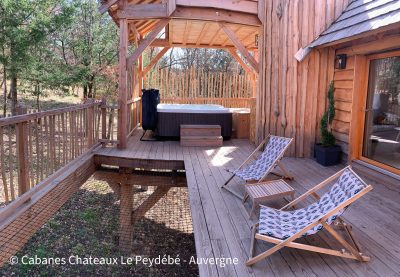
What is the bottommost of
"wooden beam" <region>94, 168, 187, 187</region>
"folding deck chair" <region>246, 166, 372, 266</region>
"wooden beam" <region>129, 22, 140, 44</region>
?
"wooden beam" <region>94, 168, 187, 187</region>

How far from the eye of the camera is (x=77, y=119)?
4.94 m

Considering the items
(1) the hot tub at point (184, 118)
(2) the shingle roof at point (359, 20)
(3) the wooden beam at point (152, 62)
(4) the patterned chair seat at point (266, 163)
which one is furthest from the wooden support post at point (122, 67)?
(2) the shingle roof at point (359, 20)

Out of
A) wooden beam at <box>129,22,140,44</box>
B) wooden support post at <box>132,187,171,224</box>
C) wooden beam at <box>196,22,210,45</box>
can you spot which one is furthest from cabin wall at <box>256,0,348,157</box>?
wooden beam at <box>129,22,140,44</box>

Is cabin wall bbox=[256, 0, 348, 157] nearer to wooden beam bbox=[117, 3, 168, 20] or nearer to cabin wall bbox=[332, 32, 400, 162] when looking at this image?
cabin wall bbox=[332, 32, 400, 162]

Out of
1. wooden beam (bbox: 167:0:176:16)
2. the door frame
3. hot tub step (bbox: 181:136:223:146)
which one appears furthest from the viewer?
hot tub step (bbox: 181:136:223:146)

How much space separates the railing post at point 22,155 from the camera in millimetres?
3293

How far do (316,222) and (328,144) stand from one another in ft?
11.7

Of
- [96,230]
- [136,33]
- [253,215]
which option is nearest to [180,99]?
[136,33]

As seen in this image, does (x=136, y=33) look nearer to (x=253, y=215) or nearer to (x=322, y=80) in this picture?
(x=322, y=80)

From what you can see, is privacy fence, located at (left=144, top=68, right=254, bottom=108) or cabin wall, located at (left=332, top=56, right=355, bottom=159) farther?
privacy fence, located at (left=144, top=68, right=254, bottom=108)

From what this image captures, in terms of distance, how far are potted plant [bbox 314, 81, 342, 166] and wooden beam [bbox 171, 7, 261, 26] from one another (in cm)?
197

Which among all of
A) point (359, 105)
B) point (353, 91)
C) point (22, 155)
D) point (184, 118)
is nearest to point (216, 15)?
point (184, 118)

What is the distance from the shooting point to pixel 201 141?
704 centimetres

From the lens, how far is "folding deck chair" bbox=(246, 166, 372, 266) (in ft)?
8.21
